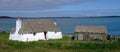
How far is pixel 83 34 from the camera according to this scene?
155ft

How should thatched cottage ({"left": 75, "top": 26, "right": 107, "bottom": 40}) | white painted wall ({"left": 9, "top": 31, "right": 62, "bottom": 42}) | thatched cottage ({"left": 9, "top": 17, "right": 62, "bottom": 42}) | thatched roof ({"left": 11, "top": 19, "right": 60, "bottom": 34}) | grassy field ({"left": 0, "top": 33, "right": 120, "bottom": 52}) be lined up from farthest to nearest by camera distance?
thatched cottage ({"left": 75, "top": 26, "right": 107, "bottom": 40}) < thatched roof ({"left": 11, "top": 19, "right": 60, "bottom": 34}) < thatched cottage ({"left": 9, "top": 17, "right": 62, "bottom": 42}) < white painted wall ({"left": 9, "top": 31, "right": 62, "bottom": 42}) < grassy field ({"left": 0, "top": 33, "right": 120, "bottom": 52})

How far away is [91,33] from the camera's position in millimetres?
47031

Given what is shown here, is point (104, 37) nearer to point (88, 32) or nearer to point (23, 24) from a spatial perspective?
point (88, 32)

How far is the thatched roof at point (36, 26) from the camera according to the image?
4582 cm

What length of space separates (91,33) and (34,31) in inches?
369

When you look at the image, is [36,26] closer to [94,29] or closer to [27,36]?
[27,36]

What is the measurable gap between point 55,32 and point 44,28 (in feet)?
7.60

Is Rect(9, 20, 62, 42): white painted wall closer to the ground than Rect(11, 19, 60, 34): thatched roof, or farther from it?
closer to the ground

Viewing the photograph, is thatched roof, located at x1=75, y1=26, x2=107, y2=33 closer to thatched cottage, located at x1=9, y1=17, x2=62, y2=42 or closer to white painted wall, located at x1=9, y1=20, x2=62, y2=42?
thatched cottage, located at x1=9, y1=17, x2=62, y2=42

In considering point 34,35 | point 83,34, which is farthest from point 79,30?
point 34,35

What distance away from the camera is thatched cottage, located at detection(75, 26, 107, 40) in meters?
46.6

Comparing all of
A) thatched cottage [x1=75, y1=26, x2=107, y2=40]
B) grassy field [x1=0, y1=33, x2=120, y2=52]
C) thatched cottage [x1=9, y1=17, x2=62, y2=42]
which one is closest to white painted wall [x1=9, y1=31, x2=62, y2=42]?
thatched cottage [x1=9, y1=17, x2=62, y2=42]

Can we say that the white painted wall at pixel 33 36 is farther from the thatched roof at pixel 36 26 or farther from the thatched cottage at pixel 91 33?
the thatched cottage at pixel 91 33

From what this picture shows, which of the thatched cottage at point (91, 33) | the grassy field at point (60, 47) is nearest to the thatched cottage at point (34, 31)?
the thatched cottage at point (91, 33)
